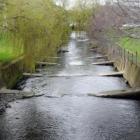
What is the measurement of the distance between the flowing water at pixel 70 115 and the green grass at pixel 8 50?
2834 millimetres

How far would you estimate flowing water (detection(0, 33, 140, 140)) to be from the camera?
19.3 metres

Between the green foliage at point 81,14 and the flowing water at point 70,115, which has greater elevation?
the green foliage at point 81,14

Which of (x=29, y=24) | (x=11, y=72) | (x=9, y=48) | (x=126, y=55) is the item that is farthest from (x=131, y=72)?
(x=9, y=48)

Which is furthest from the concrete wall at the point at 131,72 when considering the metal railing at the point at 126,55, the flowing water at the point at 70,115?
the flowing water at the point at 70,115

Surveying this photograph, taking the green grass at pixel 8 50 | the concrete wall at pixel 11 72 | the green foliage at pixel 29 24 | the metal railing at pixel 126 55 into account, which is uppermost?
the green foliage at pixel 29 24

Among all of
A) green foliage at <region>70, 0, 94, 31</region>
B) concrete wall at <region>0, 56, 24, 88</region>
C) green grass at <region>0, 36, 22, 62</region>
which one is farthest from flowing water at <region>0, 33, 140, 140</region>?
green foliage at <region>70, 0, 94, 31</region>

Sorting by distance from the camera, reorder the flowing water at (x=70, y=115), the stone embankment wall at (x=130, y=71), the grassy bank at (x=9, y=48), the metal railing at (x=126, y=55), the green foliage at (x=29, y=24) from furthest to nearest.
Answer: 1. the metal railing at (x=126, y=55)
2. the stone embankment wall at (x=130, y=71)
3. the grassy bank at (x=9, y=48)
4. the green foliage at (x=29, y=24)
5. the flowing water at (x=70, y=115)

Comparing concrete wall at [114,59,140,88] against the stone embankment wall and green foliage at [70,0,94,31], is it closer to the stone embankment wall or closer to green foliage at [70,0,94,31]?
the stone embankment wall

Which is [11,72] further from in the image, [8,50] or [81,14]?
[81,14]

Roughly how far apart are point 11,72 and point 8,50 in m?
1.94

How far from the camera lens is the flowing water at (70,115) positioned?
19.3 meters

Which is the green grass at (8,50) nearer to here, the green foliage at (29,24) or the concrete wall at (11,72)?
the green foliage at (29,24)

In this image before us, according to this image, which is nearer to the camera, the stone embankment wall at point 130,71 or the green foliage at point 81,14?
the stone embankment wall at point 130,71

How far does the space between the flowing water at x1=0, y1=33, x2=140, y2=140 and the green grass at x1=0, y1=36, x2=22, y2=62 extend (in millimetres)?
2834
